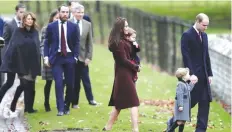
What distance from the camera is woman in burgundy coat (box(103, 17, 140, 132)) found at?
13.2 metres

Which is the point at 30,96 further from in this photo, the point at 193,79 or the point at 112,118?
the point at 193,79

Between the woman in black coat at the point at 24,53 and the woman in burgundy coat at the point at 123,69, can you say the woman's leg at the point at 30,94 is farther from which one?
the woman in burgundy coat at the point at 123,69

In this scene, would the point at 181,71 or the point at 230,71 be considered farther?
the point at 230,71

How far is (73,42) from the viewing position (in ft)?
51.2

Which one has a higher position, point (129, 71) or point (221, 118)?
point (129, 71)

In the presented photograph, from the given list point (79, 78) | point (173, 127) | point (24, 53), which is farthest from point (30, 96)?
point (173, 127)

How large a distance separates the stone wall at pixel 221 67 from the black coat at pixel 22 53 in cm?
454

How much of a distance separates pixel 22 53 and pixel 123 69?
10.1ft

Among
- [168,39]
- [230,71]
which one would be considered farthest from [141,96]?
[168,39]

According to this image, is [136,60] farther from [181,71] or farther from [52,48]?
[52,48]

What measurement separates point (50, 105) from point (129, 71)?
4212 mm

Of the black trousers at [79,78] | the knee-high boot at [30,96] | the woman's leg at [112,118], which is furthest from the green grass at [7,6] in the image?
the woman's leg at [112,118]

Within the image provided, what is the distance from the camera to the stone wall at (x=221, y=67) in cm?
1848

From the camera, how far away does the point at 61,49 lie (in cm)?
1546
